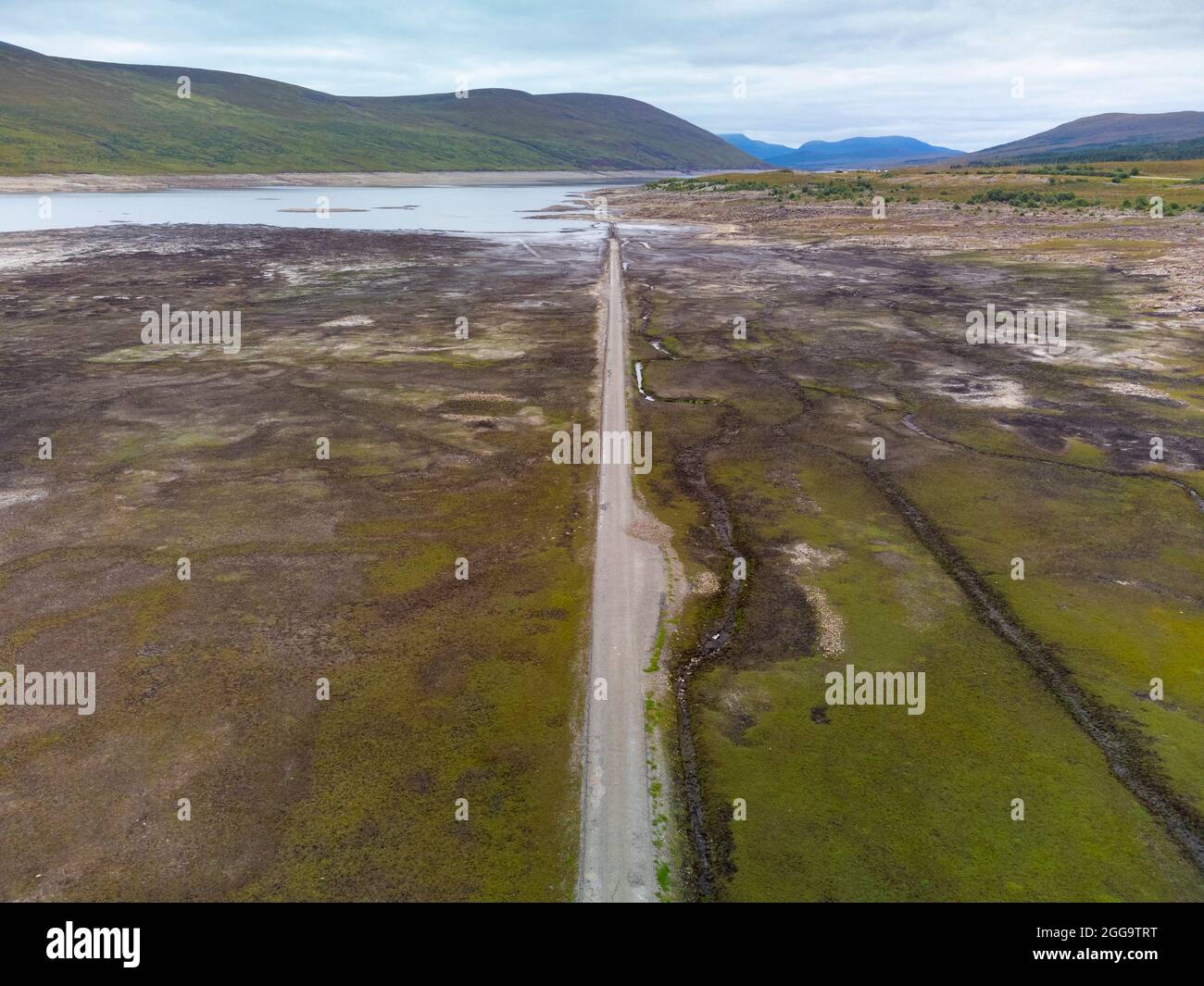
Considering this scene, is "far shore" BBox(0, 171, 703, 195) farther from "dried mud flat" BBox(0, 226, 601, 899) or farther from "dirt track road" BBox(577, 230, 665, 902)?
"dirt track road" BBox(577, 230, 665, 902)

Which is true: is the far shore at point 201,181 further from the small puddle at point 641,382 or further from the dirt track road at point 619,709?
the dirt track road at point 619,709

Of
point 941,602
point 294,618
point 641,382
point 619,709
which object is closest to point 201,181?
point 641,382

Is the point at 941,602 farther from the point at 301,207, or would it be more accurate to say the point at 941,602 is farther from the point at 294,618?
the point at 301,207

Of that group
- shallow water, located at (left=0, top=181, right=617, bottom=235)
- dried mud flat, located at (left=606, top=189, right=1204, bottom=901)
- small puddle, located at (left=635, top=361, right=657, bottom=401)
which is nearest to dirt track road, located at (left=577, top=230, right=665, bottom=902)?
dried mud flat, located at (left=606, top=189, right=1204, bottom=901)

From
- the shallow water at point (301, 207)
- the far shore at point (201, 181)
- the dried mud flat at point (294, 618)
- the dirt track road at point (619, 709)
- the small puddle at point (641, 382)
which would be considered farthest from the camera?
the far shore at point (201, 181)

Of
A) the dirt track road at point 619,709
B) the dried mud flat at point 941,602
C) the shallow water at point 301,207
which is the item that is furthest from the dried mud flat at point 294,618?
the shallow water at point 301,207
